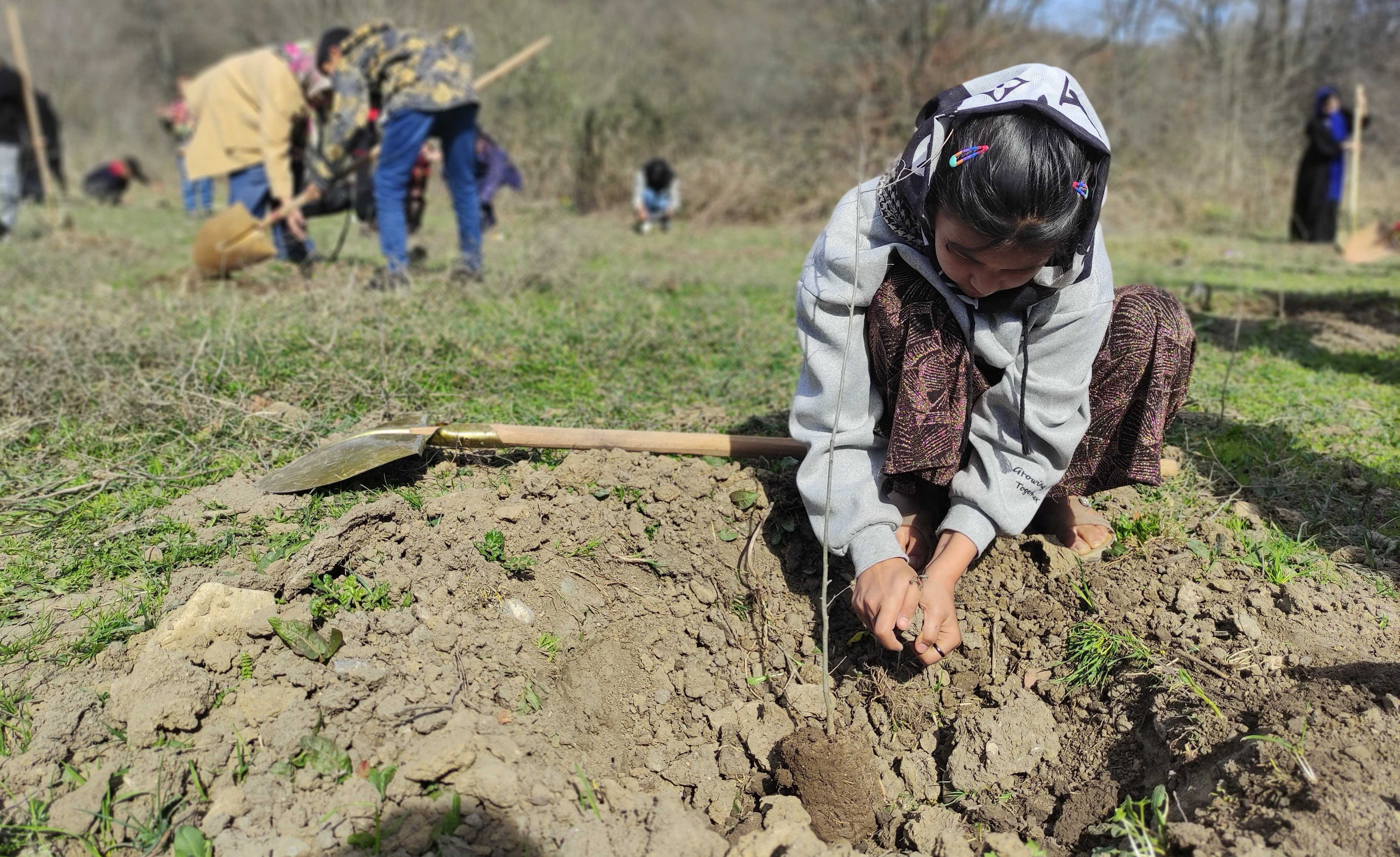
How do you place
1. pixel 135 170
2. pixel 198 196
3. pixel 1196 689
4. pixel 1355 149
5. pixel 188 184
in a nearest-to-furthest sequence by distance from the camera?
pixel 1196 689
pixel 1355 149
pixel 198 196
pixel 188 184
pixel 135 170

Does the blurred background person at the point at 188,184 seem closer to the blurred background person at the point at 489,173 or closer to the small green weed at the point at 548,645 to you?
the blurred background person at the point at 489,173

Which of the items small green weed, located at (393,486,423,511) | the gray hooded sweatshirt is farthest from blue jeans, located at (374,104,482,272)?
the gray hooded sweatshirt

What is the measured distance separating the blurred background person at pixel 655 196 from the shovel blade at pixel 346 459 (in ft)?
30.0

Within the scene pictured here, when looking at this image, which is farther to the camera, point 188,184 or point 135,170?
point 135,170

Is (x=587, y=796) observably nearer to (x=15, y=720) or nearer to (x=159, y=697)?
(x=159, y=697)

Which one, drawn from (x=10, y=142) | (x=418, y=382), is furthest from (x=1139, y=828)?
(x=10, y=142)

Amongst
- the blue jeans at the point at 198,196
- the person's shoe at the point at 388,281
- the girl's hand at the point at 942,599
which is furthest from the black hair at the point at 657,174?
the girl's hand at the point at 942,599

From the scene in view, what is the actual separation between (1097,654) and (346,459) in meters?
1.89

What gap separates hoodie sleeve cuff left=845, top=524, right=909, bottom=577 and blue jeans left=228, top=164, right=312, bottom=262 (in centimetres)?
534

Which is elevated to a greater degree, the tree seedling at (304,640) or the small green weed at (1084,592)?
the tree seedling at (304,640)

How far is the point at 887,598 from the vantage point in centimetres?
173

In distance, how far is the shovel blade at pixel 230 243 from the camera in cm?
522

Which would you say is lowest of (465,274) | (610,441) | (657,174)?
(610,441)

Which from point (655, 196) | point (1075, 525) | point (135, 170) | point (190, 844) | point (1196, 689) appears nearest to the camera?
point (190, 844)
